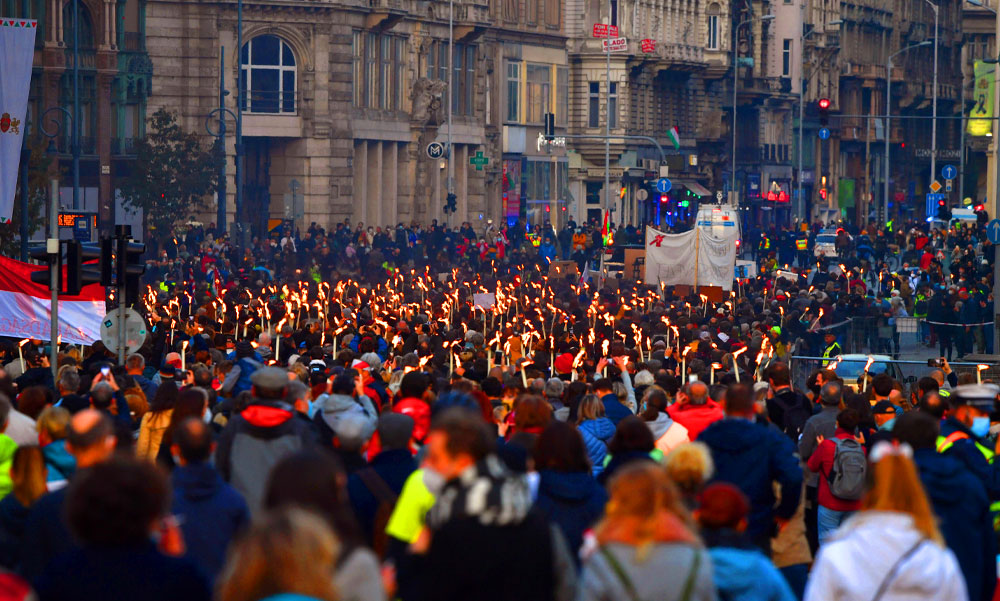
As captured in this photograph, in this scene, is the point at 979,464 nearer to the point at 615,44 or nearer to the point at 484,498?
the point at 484,498

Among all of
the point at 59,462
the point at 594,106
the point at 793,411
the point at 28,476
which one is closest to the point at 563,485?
the point at 28,476

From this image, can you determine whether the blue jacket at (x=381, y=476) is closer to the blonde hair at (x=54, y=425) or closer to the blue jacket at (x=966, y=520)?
the blonde hair at (x=54, y=425)

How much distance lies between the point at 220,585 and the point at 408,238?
46695 mm

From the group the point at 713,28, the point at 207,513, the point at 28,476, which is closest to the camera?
the point at 207,513

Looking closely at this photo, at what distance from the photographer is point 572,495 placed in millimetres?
7730

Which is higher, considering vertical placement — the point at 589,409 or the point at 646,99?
the point at 646,99

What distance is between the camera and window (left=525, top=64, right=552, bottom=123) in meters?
74.7

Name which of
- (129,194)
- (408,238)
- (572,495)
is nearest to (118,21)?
(129,194)

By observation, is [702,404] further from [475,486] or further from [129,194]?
[129,194]

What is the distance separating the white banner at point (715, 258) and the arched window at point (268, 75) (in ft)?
74.2

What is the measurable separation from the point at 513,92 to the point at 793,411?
60.2 meters

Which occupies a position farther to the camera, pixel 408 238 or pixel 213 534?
pixel 408 238

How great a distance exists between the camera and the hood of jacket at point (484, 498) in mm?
6168

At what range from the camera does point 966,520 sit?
804 cm
